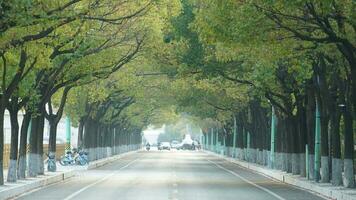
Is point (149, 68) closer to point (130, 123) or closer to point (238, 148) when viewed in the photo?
point (238, 148)

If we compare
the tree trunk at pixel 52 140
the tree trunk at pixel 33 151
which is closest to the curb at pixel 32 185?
the tree trunk at pixel 33 151

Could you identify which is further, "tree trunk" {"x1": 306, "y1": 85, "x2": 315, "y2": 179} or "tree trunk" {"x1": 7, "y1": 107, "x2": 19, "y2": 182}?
"tree trunk" {"x1": 306, "y1": 85, "x2": 315, "y2": 179}

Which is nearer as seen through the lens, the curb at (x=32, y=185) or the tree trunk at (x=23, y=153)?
the curb at (x=32, y=185)

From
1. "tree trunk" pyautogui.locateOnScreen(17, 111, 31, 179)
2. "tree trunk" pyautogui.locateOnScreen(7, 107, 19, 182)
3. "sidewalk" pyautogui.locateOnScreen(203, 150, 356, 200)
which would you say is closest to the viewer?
"sidewalk" pyautogui.locateOnScreen(203, 150, 356, 200)

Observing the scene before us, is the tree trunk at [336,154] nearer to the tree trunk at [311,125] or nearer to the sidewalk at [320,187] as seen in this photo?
the sidewalk at [320,187]

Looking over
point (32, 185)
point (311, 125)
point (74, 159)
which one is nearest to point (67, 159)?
point (74, 159)

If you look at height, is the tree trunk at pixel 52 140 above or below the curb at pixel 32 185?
above

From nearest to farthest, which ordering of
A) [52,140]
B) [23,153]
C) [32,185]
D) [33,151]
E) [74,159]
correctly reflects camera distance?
[32,185] → [23,153] → [33,151] → [52,140] → [74,159]

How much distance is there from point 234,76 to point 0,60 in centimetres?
1705

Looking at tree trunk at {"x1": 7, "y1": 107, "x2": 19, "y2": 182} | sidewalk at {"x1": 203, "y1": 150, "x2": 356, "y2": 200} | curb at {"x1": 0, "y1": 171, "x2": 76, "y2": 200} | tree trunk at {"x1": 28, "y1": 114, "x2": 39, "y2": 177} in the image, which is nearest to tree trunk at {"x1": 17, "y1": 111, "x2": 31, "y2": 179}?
curb at {"x1": 0, "y1": 171, "x2": 76, "y2": 200}

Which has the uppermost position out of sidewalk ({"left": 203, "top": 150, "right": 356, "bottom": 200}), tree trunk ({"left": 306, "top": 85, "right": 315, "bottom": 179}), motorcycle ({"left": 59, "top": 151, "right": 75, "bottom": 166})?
tree trunk ({"left": 306, "top": 85, "right": 315, "bottom": 179})

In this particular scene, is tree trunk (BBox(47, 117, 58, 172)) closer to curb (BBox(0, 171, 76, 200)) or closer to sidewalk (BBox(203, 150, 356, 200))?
curb (BBox(0, 171, 76, 200))

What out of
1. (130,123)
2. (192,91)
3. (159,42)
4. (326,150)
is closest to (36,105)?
(159,42)

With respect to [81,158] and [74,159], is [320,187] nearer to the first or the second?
[81,158]
